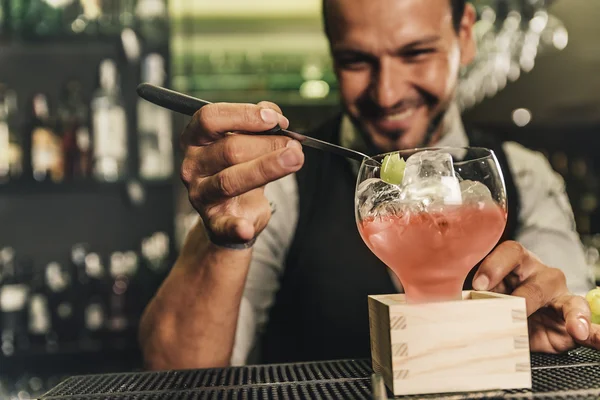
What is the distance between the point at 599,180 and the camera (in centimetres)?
419

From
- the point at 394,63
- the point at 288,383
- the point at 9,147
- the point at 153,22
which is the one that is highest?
the point at 153,22

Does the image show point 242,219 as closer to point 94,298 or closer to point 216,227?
point 216,227

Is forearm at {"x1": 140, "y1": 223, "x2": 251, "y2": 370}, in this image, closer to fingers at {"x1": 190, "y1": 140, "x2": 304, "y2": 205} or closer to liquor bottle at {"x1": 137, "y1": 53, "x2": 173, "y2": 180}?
fingers at {"x1": 190, "y1": 140, "x2": 304, "y2": 205}

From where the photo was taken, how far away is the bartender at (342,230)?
1268mm

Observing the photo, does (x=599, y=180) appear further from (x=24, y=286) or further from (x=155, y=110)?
(x=24, y=286)

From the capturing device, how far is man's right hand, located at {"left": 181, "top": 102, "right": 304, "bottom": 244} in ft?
2.84

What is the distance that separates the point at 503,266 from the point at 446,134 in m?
0.98

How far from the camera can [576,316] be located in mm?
870

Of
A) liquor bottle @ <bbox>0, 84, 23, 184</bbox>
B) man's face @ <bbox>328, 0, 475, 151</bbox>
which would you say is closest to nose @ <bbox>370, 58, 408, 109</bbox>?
man's face @ <bbox>328, 0, 475, 151</bbox>

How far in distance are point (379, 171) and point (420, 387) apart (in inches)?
10.3

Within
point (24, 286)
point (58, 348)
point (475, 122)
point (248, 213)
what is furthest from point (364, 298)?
point (475, 122)

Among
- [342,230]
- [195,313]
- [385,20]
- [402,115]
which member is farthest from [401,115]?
[195,313]

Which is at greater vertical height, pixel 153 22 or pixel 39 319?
pixel 153 22

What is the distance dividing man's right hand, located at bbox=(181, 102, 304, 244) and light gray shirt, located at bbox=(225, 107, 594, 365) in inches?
24.7
